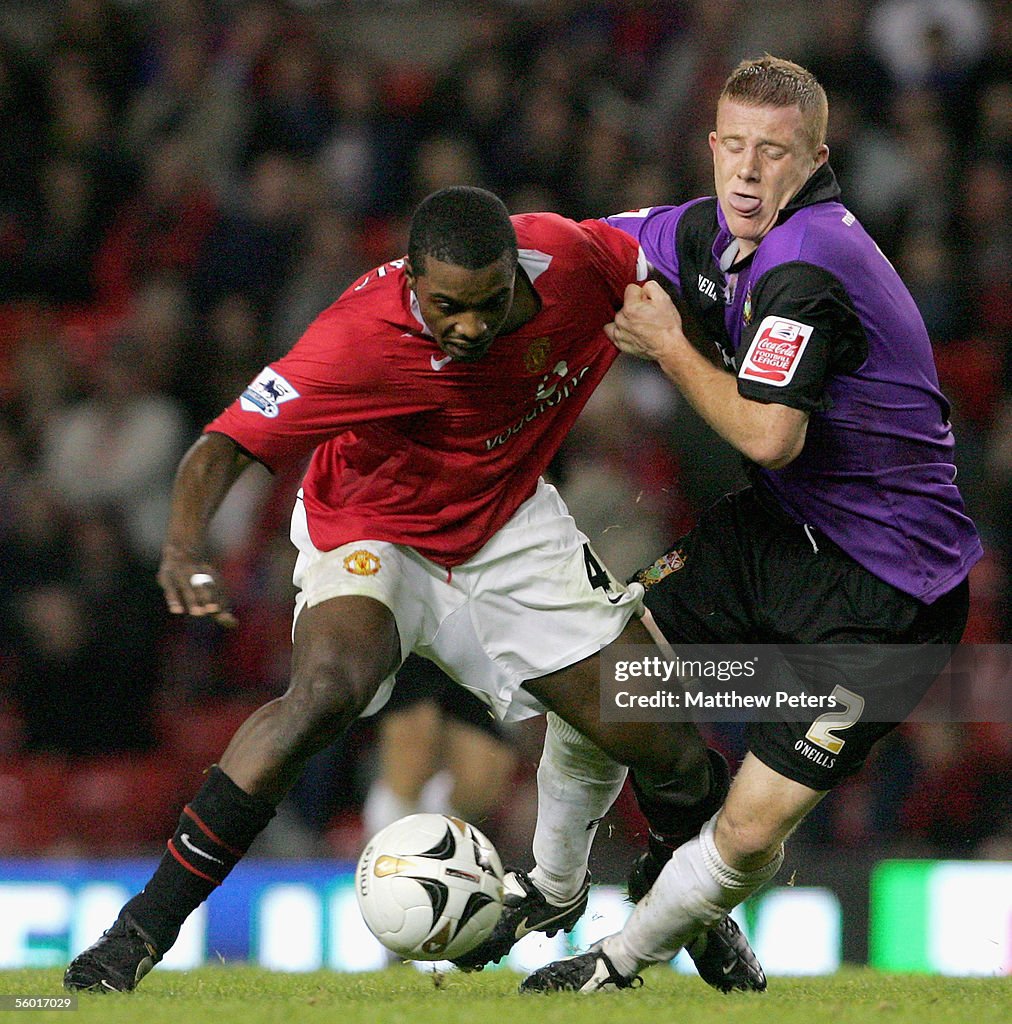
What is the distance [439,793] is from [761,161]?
10.9ft

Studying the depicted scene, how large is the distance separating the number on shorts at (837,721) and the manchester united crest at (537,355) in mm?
1131

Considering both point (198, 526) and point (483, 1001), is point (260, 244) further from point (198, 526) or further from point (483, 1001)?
point (483, 1001)

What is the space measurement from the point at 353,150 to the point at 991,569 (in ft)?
13.7

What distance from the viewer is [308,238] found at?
348 inches

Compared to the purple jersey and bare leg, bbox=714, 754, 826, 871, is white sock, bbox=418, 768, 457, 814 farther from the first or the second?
the purple jersey

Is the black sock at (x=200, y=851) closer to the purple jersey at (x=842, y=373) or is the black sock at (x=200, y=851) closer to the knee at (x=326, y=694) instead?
the knee at (x=326, y=694)

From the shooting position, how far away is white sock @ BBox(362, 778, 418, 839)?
22.7ft

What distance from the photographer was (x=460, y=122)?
30.3 feet

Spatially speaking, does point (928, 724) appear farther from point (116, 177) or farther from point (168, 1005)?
point (116, 177)

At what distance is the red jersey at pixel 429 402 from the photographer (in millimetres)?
4207

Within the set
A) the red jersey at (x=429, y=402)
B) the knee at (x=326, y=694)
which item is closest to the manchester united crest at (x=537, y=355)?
the red jersey at (x=429, y=402)

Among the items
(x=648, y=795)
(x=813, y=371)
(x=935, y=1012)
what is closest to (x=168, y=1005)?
(x=648, y=795)

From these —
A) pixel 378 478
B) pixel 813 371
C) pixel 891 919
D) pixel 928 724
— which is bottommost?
pixel 891 919

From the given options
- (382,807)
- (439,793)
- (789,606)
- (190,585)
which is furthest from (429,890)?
(382,807)
